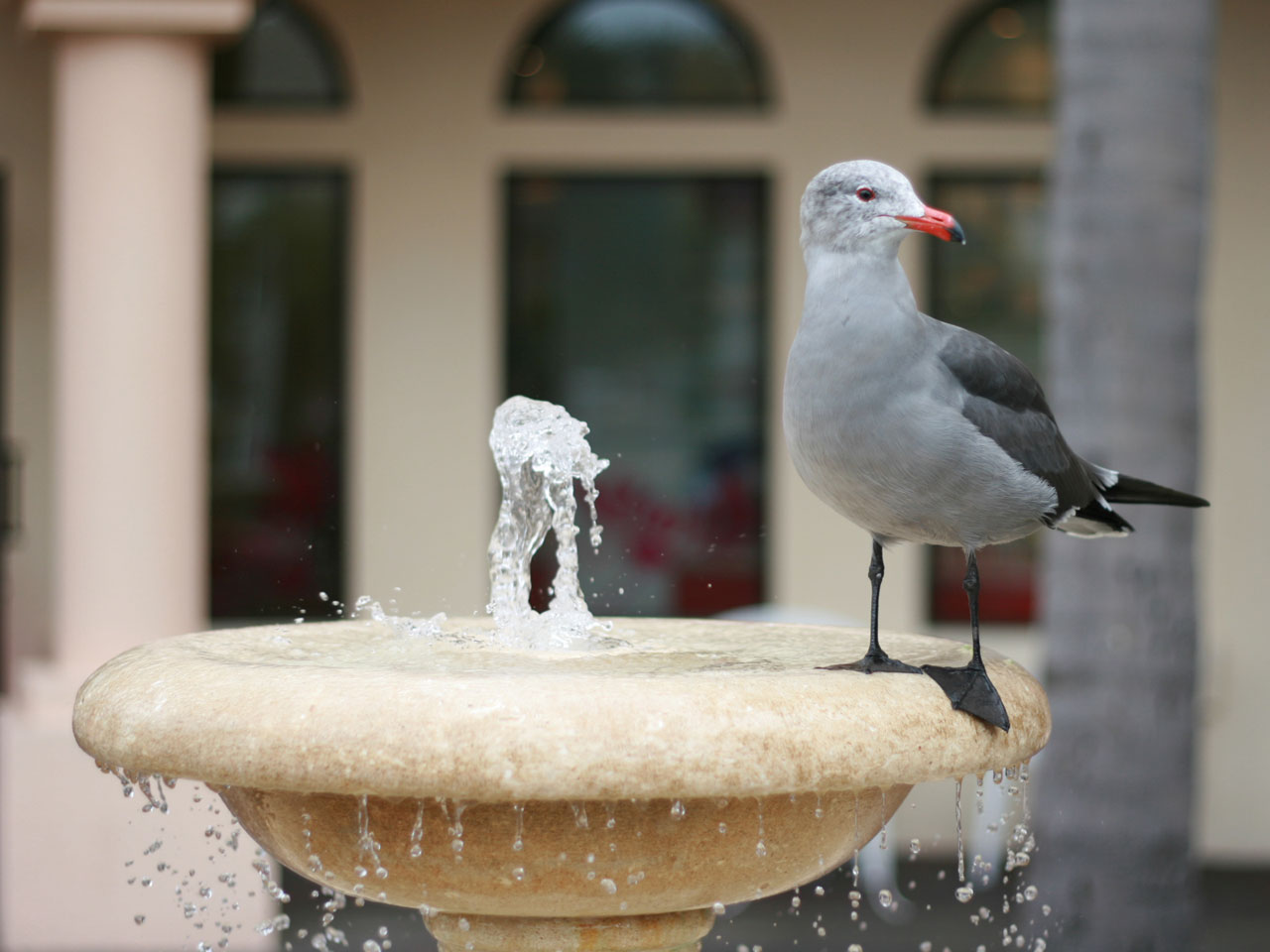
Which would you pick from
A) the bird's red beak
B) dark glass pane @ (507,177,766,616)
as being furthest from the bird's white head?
dark glass pane @ (507,177,766,616)

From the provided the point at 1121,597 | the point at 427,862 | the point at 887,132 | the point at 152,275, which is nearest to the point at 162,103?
the point at 152,275

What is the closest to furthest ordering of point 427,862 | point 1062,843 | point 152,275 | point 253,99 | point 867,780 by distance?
point 867,780
point 427,862
point 1062,843
point 152,275
point 253,99

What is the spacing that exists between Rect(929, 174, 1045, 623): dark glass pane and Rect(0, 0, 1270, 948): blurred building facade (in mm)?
20

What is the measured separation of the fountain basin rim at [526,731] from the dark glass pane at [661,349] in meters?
6.49

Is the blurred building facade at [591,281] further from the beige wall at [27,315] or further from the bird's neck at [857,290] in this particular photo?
the bird's neck at [857,290]

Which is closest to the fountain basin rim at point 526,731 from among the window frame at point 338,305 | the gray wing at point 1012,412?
the gray wing at point 1012,412

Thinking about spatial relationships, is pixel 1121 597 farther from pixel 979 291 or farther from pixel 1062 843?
pixel 979 291

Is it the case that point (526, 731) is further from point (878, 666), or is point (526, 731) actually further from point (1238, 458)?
point (1238, 458)

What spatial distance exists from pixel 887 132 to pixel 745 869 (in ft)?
22.3

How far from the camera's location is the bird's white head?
2.79 m

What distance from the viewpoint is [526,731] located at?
2.33 metres

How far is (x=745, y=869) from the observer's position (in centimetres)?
279

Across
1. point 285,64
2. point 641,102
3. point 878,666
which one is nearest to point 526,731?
point 878,666

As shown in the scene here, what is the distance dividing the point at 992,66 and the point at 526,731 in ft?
24.8
